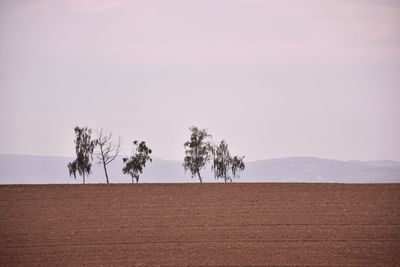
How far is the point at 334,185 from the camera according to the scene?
4953 cm

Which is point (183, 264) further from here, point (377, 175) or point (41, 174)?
point (41, 174)

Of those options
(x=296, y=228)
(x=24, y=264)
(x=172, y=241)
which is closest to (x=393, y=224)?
(x=296, y=228)

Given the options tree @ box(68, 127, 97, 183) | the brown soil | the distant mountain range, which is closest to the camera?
the brown soil

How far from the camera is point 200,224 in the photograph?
39.5 meters

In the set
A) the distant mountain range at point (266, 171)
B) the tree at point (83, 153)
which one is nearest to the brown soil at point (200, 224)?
the tree at point (83, 153)

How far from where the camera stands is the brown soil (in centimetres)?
3253

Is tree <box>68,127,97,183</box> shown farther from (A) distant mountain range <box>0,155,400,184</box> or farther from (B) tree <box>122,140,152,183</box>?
(A) distant mountain range <box>0,155,400,184</box>

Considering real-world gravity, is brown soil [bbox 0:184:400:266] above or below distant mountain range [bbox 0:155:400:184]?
below

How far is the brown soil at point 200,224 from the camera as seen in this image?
107 ft

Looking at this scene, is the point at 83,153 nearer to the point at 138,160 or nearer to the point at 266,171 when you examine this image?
the point at 138,160

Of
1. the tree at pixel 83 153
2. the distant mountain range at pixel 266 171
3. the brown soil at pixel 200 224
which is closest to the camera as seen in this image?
the brown soil at pixel 200 224

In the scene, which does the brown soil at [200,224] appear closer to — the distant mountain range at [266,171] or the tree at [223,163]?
the tree at [223,163]

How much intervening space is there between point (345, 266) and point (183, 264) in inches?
251

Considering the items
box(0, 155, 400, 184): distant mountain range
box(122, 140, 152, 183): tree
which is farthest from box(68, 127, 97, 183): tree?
box(0, 155, 400, 184): distant mountain range
